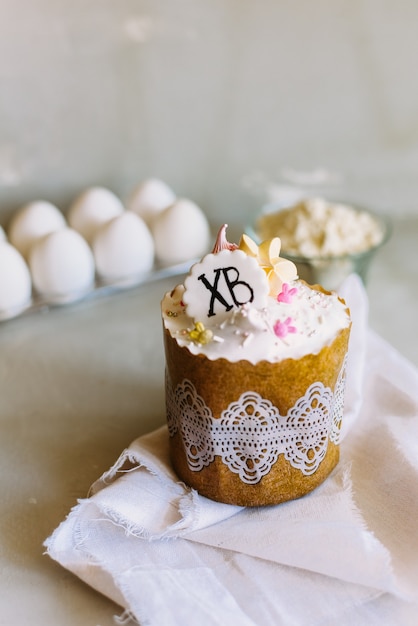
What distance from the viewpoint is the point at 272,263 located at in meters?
0.65

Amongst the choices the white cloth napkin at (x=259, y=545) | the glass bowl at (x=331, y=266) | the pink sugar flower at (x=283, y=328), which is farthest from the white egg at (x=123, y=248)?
the pink sugar flower at (x=283, y=328)

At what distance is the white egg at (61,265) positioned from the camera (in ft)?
3.37

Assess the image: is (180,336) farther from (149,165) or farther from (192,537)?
(149,165)

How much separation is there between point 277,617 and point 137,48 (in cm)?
94

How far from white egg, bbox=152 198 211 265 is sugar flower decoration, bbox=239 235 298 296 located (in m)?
0.46

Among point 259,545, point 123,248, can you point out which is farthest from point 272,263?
point 123,248

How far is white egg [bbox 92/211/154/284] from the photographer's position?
1062 millimetres

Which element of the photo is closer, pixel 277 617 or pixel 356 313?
pixel 277 617

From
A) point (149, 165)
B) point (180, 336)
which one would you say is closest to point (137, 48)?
point (149, 165)

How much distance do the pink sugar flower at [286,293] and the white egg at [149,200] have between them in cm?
56

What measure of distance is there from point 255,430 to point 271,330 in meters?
0.09

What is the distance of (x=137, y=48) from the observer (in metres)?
1.15

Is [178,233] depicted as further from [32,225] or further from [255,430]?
[255,430]

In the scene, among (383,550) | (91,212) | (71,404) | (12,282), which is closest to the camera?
(383,550)
